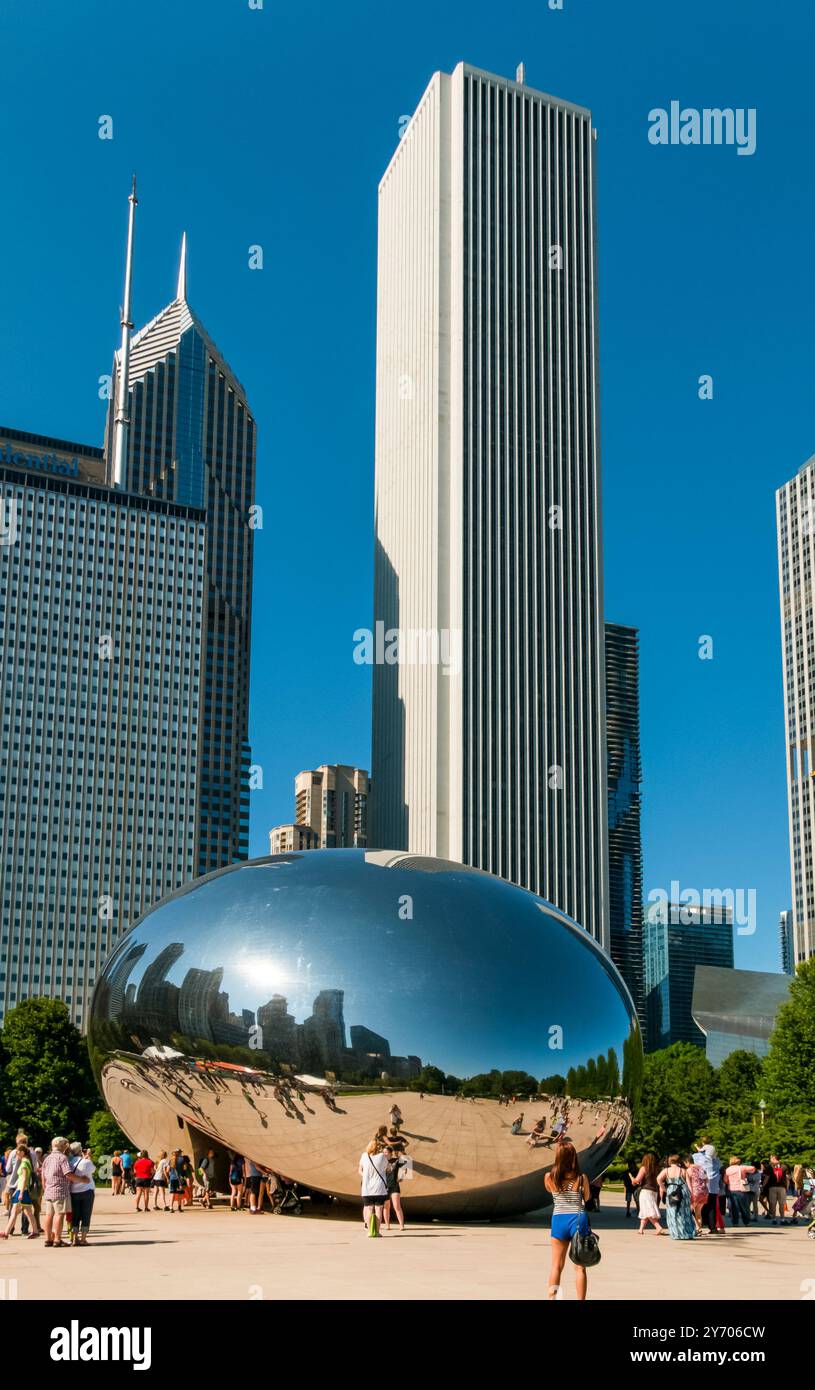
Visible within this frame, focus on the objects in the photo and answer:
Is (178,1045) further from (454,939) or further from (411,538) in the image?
(411,538)

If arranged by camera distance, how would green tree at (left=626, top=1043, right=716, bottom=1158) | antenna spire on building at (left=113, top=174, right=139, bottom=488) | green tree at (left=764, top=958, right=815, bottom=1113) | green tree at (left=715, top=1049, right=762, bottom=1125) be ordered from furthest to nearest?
antenna spire on building at (left=113, top=174, right=139, bottom=488), green tree at (left=715, top=1049, right=762, bottom=1125), green tree at (left=626, top=1043, right=716, bottom=1158), green tree at (left=764, top=958, right=815, bottom=1113)

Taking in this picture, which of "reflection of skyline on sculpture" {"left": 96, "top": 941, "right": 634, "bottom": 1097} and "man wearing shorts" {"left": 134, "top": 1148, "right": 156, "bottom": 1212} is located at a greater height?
"reflection of skyline on sculpture" {"left": 96, "top": 941, "right": 634, "bottom": 1097}

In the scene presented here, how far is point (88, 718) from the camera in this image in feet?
491

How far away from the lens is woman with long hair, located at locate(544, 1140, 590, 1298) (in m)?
Answer: 12.8

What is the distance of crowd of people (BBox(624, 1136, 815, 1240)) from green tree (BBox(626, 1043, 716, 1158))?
120ft

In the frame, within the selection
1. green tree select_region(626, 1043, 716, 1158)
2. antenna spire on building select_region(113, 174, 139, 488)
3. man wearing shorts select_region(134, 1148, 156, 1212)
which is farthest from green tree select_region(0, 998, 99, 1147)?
antenna spire on building select_region(113, 174, 139, 488)

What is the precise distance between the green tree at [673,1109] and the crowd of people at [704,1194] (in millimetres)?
36569

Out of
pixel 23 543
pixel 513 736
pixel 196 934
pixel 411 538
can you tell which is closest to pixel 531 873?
pixel 513 736

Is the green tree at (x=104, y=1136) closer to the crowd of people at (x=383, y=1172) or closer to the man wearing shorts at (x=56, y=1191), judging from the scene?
the crowd of people at (x=383, y=1172)

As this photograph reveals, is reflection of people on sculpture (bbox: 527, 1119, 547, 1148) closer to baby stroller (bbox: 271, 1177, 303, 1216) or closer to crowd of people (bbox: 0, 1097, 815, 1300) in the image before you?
crowd of people (bbox: 0, 1097, 815, 1300)

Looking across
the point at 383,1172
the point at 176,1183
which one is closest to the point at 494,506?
the point at 176,1183

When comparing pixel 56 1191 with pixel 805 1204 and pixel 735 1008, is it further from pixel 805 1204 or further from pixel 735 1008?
pixel 735 1008

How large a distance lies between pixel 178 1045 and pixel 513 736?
337 ft

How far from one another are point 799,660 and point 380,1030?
17565 cm
